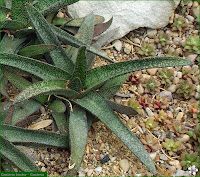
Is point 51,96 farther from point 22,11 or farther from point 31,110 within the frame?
point 22,11

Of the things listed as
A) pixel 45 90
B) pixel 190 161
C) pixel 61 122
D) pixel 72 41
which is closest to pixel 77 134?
pixel 61 122

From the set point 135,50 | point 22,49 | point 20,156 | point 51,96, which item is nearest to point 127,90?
point 135,50

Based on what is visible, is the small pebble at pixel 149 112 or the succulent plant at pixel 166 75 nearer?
the small pebble at pixel 149 112

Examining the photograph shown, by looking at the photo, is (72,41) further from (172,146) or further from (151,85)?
(172,146)

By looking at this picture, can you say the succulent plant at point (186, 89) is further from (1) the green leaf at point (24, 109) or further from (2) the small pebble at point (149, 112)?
(1) the green leaf at point (24, 109)

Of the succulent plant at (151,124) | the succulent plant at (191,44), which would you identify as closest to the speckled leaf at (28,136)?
the succulent plant at (151,124)

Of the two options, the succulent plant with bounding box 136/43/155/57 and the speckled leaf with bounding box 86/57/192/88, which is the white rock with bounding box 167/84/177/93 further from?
the speckled leaf with bounding box 86/57/192/88
